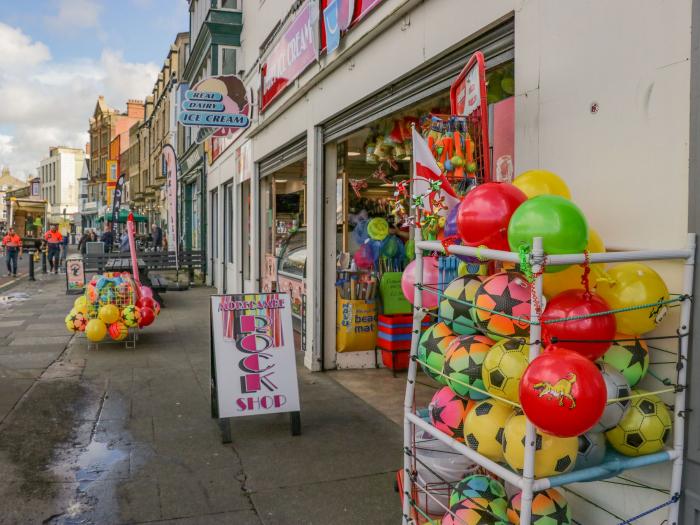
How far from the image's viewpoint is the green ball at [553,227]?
87.6 inches

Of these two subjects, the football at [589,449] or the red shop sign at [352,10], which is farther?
the red shop sign at [352,10]

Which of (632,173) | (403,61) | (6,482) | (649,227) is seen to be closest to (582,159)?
(632,173)

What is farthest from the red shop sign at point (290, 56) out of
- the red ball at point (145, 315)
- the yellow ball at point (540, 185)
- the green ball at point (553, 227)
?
the green ball at point (553, 227)

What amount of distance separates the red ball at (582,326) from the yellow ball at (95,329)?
289 inches

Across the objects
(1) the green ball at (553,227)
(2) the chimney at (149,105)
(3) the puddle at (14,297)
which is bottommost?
(3) the puddle at (14,297)

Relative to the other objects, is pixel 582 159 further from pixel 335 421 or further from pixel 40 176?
pixel 40 176

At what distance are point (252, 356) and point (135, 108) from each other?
221 ft

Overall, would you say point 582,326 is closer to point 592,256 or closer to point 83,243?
point 592,256

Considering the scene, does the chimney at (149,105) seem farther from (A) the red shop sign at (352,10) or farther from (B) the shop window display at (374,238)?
(A) the red shop sign at (352,10)

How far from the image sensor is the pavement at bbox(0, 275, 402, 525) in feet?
12.6

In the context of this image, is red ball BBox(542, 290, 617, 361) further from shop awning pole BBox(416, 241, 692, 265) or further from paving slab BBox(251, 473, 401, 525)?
paving slab BBox(251, 473, 401, 525)

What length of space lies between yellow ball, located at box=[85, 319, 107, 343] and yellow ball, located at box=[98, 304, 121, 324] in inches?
2.9

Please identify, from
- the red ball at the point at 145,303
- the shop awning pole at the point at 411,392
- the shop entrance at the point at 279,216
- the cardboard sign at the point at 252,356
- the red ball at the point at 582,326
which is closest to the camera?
the red ball at the point at 582,326

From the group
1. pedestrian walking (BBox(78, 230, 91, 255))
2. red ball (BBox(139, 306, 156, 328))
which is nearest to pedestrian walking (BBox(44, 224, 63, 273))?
pedestrian walking (BBox(78, 230, 91, 255))
